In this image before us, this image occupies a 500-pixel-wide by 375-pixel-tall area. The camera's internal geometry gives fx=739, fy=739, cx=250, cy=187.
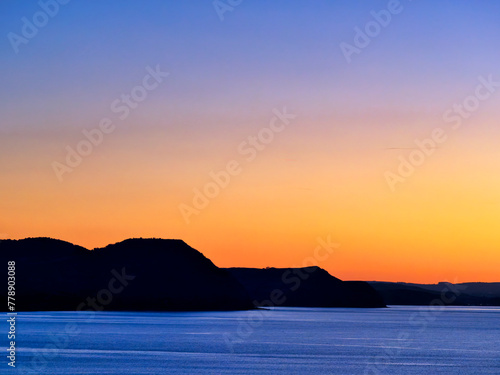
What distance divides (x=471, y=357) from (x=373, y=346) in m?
15.9

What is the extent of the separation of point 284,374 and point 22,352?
3163cm

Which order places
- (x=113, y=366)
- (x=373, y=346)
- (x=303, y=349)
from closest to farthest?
(x=113, y=366), (x=303, y=349), (x=373, y=346)

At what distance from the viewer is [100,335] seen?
11069 cm

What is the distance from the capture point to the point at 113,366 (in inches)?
2569

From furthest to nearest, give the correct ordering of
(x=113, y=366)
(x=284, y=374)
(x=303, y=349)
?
(x=303, y=349) → (x=113, y=366) → (x=284, y=374)

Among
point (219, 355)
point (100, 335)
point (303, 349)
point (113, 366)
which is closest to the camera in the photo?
point (113, 366)

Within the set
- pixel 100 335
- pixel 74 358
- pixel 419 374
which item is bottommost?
pixel 100 335

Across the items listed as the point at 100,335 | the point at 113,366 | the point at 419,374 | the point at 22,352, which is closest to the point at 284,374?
the point at 419,374

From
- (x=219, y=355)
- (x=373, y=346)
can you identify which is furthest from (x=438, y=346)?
(x=219, y=355)

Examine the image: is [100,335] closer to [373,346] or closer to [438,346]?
[373,346]

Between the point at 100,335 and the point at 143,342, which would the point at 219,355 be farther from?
the point at 100,335

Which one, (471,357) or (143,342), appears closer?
(471,357)

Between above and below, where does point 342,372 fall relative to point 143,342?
above

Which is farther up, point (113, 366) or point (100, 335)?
point (113, 366)
